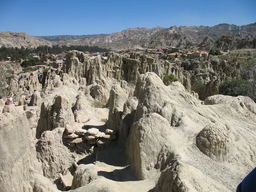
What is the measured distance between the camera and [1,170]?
5227mm

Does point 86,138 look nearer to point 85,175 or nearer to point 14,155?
point 85,175

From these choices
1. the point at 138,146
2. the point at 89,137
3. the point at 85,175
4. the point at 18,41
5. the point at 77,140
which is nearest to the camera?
the point at 85,175

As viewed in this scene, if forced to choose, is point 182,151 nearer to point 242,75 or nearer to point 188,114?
point 188,114

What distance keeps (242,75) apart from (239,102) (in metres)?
27.2

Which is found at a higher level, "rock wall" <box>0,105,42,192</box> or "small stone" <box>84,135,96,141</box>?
"rock wall" <box>0,105,42,192</box>

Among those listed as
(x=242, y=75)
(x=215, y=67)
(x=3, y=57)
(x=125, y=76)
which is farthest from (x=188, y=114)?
(x=3, y=57)

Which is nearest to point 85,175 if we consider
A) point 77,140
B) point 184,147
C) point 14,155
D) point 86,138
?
point 14,155

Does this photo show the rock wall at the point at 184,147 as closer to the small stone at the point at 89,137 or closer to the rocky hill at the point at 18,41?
the small stone at the point at 89,137

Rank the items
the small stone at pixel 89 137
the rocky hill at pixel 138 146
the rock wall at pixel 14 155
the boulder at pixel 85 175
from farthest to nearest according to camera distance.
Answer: the small stone at pixel 89 137 → the boulder at pixel 85 175 → the rocky hill at pixel 138 146 → the rock wall at pixel 14 155

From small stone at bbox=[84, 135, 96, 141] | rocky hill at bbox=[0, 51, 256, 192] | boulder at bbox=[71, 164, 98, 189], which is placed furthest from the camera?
small stone at bbox=[84, 135, 96, 141]

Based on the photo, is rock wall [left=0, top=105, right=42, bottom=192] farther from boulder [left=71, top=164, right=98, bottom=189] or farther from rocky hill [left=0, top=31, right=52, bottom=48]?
rocky hill [left=0, top=31, right=52, bottom=48]

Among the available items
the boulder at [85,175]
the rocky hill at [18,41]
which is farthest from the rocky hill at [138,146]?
the rocky hill at [18,41]

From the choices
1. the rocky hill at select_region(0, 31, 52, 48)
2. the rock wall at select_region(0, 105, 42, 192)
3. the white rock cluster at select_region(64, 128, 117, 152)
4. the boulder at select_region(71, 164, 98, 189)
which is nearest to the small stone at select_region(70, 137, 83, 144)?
the white rock cluster at select_region(64, 128, 117, 152)

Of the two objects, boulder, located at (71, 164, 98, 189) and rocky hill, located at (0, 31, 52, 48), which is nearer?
boulder, located at (71, 164, 98, 189)
